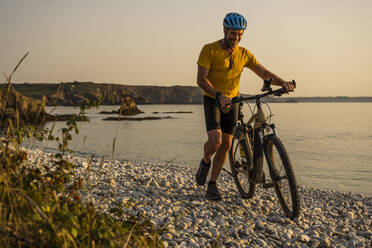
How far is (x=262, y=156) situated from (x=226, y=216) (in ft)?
3.27

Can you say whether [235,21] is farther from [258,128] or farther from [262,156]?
[262,156]

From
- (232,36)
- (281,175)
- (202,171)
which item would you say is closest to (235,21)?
(232,36)

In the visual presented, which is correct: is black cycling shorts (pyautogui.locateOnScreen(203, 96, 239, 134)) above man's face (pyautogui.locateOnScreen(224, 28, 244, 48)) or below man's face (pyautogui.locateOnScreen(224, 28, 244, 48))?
below

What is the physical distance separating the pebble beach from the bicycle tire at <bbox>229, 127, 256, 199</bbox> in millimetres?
157

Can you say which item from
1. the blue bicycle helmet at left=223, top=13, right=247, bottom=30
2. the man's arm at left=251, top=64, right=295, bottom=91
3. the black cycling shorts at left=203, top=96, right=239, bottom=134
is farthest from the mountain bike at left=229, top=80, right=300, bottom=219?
the blue bicycle helmet at left=223, top=13, right=247, bottom=30

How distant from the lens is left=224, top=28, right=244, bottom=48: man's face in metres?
4.80

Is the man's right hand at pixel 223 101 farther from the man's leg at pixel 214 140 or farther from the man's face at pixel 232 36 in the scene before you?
the man's face at pixel 232 36

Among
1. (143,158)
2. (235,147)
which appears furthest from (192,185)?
(143,158)

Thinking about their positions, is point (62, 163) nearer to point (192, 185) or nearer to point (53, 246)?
point (53, 246)

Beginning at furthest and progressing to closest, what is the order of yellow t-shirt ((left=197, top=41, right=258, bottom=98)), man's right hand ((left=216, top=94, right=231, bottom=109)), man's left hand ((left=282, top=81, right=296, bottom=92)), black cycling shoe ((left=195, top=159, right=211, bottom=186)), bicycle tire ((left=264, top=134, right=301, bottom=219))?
black cycling shoe ((left=195, top=159, right=211, bottom=186)), yellow t-shirt ((left=197, top=41, right=258, bottom=98)), man's left hand ((left=282, top=81, right=296, bottom=92)), man's right hand ((left=216, top=94, right=231, bottom=109)), bicycle tire ((left=264, top=134, right=301, bottom=219))

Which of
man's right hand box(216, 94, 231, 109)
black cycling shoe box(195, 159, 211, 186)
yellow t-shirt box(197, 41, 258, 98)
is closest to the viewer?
man's right hand box(216, 94, 231, 109)

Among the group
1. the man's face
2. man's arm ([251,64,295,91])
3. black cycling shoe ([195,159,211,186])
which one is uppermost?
the man's face

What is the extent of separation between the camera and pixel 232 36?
15.9ft

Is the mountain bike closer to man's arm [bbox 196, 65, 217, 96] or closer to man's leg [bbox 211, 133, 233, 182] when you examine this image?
man's leg [bbox 211, 133, 233, 182]
